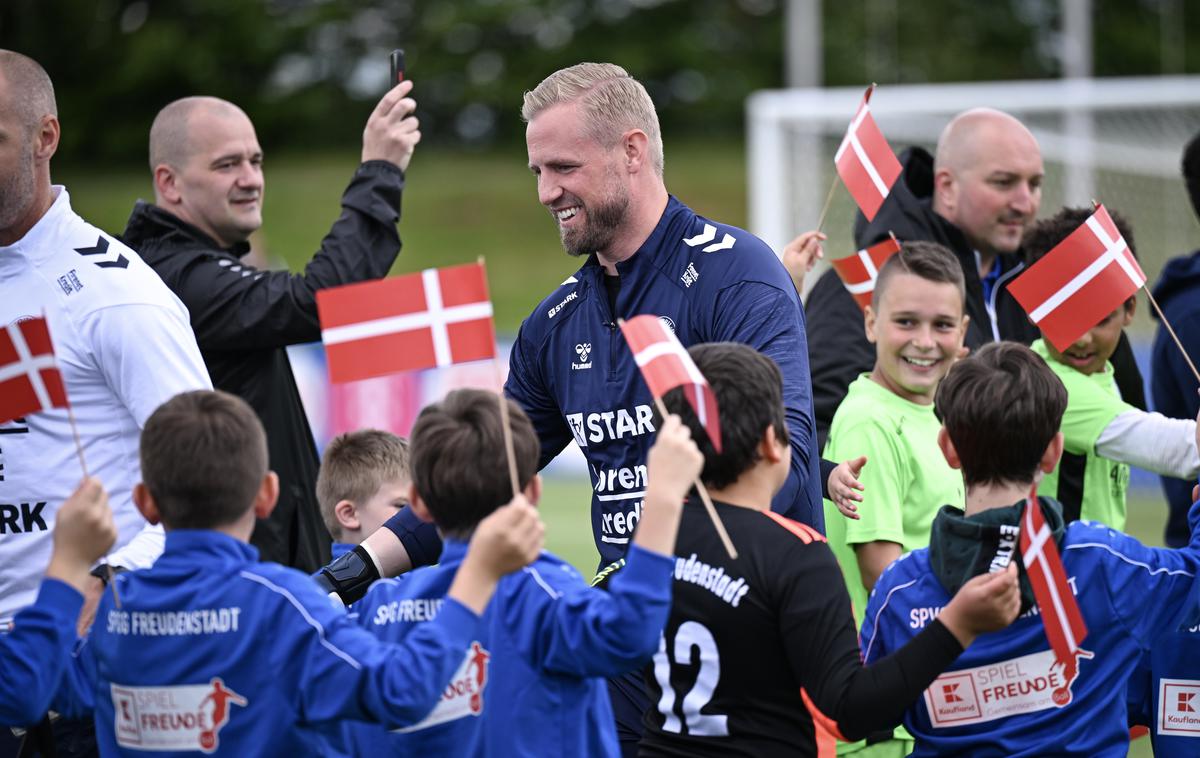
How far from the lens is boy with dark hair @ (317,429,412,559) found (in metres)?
4.83

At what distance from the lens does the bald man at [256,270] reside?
534 centimetres

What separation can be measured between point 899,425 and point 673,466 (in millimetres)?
1850

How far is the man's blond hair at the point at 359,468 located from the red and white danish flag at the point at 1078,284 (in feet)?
6.28

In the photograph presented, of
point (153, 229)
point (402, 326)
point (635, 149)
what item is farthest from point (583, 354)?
point (153, 229)

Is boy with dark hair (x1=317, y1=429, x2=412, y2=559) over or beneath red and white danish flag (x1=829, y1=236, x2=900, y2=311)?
beneath

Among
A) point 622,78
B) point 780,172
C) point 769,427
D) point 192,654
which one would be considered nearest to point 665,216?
point 622,78

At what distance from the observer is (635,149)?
4434 mm

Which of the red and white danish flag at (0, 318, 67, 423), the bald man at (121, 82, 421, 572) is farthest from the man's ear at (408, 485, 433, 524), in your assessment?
the bald man at (121, 82, 421, 572)

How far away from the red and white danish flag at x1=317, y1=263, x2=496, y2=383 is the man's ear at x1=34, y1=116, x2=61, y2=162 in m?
1.16

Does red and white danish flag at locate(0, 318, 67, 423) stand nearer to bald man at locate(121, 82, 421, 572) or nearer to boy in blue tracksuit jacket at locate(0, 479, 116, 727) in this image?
boy in blue tracksuit jacket at locate(0, 479, 116, 727)

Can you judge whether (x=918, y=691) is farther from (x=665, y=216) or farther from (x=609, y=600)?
(x=665, y=216)

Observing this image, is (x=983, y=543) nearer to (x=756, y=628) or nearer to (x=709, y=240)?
(x=756, y=628)

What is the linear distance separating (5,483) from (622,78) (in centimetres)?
198

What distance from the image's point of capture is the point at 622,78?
14.7 feet
